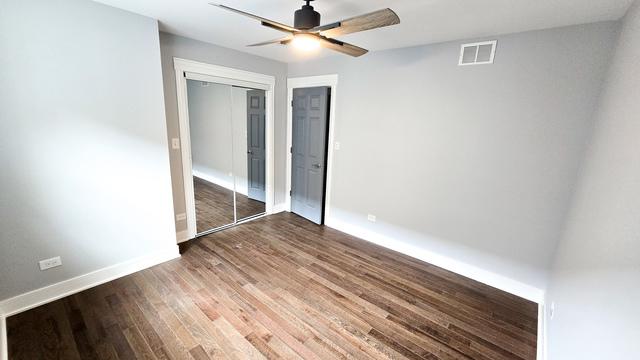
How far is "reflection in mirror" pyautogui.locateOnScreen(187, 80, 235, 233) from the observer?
3.27m

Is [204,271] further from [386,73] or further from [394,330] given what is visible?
[386,73]

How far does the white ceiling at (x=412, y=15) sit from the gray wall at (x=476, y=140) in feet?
0.72

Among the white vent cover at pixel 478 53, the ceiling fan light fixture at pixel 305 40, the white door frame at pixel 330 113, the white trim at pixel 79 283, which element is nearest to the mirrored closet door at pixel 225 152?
the white door frame at pixel 330 113

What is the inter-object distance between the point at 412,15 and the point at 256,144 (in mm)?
2862

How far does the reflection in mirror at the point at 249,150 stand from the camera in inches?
151

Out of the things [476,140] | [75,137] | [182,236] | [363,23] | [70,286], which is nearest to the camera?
[363,23]

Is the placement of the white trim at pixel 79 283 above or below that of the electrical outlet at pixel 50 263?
below

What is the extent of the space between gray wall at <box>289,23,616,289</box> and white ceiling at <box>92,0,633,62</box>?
221 millimetres

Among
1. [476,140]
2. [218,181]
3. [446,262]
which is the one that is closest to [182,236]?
[218,181]

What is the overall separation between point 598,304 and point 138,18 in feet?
12.4

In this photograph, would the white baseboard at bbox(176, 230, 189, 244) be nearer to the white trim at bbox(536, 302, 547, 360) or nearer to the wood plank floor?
the wood plank floor

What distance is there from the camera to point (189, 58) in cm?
300

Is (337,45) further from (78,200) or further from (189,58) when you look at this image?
(78,200)

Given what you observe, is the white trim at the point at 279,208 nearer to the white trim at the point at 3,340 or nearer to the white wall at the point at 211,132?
the white wall at the point at 211,132
